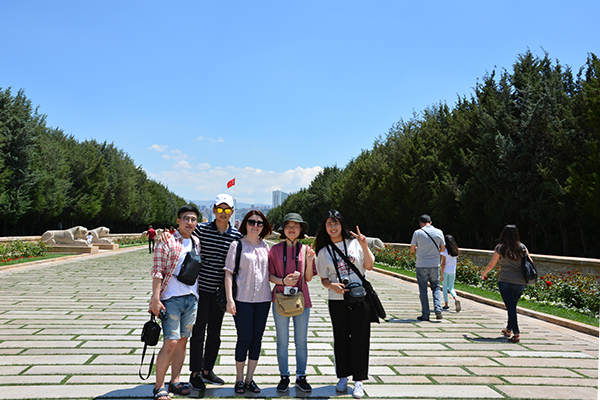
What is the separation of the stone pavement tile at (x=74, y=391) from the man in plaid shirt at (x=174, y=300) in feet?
1.00

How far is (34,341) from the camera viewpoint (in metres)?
5.82

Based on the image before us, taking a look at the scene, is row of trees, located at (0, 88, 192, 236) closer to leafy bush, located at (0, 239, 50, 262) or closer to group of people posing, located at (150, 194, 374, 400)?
leafy bush, located at (0, 239, 50, 262)

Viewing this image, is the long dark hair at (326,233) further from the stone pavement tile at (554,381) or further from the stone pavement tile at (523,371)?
the stone pavement tile at (554,381)

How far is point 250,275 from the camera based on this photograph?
4.11m

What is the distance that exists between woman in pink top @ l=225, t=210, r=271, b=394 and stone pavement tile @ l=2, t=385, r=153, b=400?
3.04 ft

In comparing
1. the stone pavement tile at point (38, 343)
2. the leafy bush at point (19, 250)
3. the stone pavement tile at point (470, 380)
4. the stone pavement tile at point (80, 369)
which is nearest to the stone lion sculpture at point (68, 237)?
the leafy bush at point (19, 250)

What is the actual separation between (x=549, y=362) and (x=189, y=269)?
14.9 feet

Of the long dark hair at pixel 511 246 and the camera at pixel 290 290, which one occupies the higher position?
the long dark hair at pixel 511 246

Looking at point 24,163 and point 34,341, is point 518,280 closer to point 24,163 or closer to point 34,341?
point 34,341

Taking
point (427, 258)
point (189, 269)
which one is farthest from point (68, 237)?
point (189, 269)

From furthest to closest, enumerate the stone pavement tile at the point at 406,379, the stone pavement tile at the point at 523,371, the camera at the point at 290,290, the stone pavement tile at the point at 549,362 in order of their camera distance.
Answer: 1. the stone pavement tile at the point at 549,362
2. the stone pavement tile at the point at 523,371
3. the stone pavement tile at the point at 406,379
4. the camera at the point at 290,290

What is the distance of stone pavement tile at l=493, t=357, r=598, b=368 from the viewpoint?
202 inches

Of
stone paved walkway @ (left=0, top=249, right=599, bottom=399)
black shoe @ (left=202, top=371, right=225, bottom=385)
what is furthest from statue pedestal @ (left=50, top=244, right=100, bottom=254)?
black shoe @ (left=202, top=371, right=225, bottom=385)

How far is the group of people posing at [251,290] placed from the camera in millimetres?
3965
